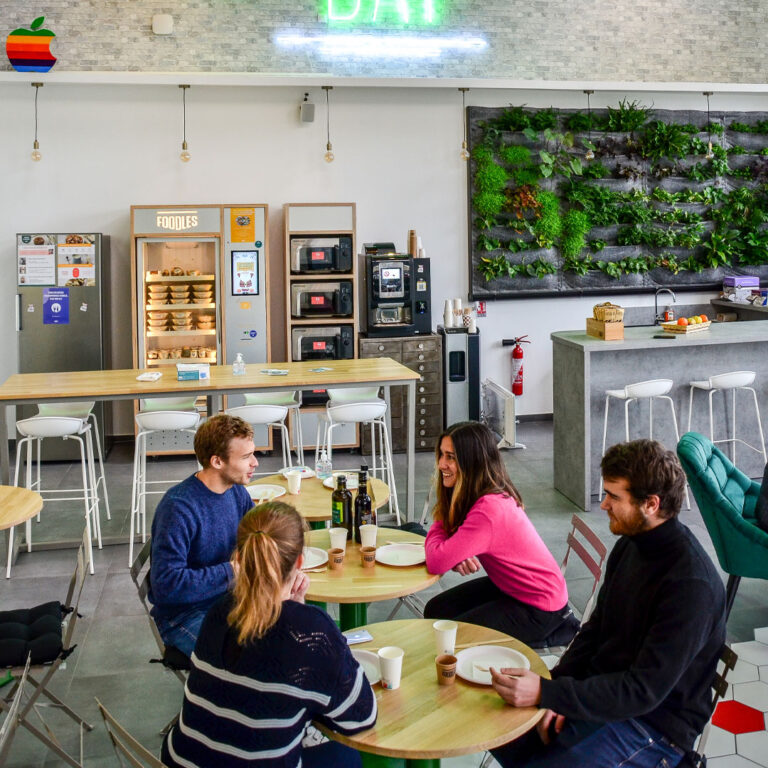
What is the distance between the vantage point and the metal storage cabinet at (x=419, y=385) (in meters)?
8.20

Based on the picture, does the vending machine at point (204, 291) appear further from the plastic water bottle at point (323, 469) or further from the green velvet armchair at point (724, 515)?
the green velvet armchair at point (724, 515)

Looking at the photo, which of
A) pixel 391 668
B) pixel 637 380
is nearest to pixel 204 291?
pixel 637 380

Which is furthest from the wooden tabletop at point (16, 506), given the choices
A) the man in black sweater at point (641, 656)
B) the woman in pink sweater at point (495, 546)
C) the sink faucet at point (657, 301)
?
the sink faucet at point (657, 301)

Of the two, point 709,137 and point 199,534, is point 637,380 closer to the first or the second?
point 709,137

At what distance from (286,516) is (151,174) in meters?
6.79

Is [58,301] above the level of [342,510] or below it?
above

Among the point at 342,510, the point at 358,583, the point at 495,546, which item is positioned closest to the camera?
the point at 358,583

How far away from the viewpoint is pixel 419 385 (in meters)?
8.28

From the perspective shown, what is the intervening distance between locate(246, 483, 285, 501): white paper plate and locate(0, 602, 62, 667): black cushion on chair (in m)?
0.95

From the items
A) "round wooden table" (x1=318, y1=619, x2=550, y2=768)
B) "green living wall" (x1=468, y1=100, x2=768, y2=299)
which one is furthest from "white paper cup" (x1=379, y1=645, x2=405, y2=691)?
"green living wall" (x1=468, y1=100, x2=768, y2=299)

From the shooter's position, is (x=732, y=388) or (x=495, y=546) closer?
(x=495, y=546)

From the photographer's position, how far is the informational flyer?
7922mm

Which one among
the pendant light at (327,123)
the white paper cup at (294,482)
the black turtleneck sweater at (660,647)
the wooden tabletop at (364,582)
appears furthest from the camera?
the pendant light at (327,123)

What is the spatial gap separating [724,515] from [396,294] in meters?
4.49
